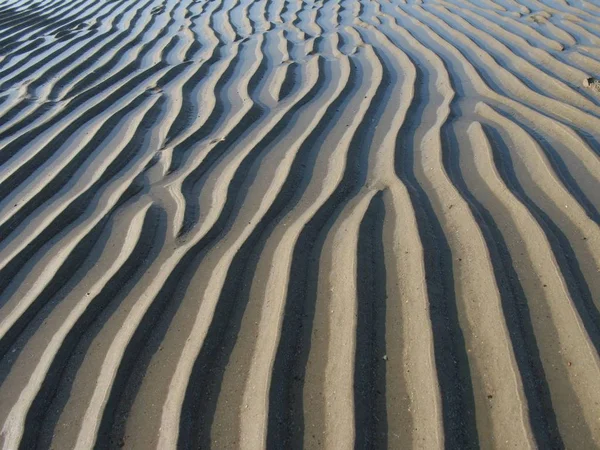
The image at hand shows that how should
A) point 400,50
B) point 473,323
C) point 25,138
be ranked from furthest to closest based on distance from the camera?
point 400,50 → point 25,138 → point 473,323

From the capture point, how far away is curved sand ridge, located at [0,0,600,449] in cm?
182

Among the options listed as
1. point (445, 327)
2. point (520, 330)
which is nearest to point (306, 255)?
point (445, 327)

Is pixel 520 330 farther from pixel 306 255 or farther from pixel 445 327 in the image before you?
pixel 306 255

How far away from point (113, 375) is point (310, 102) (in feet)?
8.94

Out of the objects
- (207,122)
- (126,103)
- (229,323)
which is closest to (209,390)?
(229,323)

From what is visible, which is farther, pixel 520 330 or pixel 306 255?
pixel 306 255

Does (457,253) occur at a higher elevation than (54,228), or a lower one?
lower

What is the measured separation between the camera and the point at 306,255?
2.49 m

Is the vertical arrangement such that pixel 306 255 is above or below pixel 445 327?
above

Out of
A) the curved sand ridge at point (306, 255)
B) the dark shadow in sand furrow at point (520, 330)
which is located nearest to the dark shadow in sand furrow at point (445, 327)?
the curved sand ridge at point (306, 255)

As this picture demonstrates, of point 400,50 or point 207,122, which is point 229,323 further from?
point 400,50

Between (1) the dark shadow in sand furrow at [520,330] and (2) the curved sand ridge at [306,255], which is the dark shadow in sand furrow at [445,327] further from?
(1) the dark shadow in sand furrow at [520,330]

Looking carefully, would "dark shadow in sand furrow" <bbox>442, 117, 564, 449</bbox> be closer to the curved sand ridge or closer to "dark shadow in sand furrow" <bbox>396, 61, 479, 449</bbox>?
the curved sand ridge

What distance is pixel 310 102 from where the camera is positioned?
4.11m
